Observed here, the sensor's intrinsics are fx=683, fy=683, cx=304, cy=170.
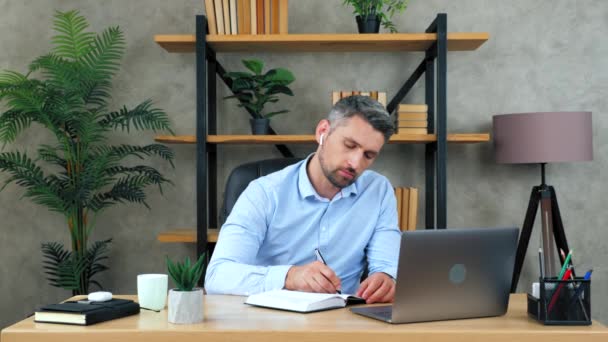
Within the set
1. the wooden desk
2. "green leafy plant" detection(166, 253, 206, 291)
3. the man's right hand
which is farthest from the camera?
the man's right hand

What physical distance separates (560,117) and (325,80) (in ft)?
3.97

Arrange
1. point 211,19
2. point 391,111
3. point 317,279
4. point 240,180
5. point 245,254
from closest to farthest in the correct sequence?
Answer: point 317,279, point 245,254, point 240,180, point 211,19, point 391,111

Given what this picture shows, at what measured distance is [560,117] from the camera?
3.14 metres

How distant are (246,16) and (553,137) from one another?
5.07 ft

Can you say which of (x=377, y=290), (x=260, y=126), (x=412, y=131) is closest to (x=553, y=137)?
(x=412, y=131)

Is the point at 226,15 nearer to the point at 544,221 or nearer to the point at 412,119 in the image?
the point at 412,119

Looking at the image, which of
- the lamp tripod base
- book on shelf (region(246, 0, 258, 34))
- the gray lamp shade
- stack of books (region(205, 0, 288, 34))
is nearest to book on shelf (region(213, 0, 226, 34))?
stack of books (region(205, 0, 288, 34))

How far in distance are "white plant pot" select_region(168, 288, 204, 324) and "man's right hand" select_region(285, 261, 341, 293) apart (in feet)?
1.18

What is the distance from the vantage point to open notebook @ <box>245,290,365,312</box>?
1.49 meters

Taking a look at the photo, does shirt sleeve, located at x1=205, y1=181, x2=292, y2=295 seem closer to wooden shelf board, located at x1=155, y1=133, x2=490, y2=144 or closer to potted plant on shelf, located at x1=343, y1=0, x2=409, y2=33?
wooden shelf board, located at x1=155, y1=133, x2=490, y2=144

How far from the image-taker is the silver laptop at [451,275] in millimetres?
1367

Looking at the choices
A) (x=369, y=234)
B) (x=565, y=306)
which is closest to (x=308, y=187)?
(x=369, y=234)

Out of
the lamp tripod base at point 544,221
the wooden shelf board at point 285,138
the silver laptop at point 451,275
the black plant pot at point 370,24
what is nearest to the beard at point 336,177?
the silver laptop at point 451,275

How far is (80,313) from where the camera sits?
1.36 m
